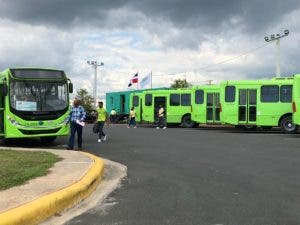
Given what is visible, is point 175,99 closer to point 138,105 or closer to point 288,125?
point 138,105

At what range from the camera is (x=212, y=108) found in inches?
1321

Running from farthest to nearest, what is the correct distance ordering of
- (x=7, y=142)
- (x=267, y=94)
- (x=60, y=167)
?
1. (x=267, y=94)
2. (x=7, y=142)
3. (x=60, y=167)

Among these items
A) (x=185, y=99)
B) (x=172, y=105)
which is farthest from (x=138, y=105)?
(x=185, y=99)

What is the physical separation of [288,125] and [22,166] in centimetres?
1895

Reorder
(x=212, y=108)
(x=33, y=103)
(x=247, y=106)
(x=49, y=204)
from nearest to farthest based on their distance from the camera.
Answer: (x=49, y=204), (x=33, y=103), (x=247, y=106), (x=212, y=108)

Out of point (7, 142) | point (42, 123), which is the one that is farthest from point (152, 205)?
point (7, 142)

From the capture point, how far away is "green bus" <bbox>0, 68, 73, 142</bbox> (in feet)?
62.5

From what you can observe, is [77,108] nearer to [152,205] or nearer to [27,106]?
[27,106]

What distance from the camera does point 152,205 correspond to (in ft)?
27.7

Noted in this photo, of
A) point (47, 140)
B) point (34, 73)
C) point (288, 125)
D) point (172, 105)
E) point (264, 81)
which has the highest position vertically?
point (264, 81)

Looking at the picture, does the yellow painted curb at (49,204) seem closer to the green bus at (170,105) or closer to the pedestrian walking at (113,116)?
the green bus at (170,105)

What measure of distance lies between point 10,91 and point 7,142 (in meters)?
2.78

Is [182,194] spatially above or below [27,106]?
below

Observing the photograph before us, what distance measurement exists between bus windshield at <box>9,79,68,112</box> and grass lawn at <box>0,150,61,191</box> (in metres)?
4.41
